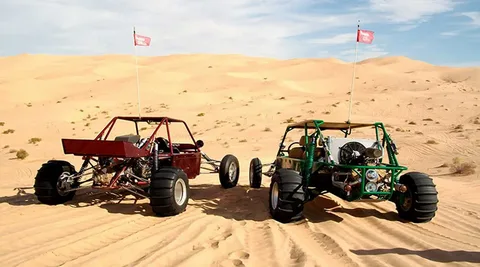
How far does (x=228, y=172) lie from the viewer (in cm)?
961

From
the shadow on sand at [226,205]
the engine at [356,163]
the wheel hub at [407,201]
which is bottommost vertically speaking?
the shadow on sand at [226,205]

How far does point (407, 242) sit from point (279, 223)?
5.83ft

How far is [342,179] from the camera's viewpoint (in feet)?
21.4

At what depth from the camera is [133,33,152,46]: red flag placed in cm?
1313

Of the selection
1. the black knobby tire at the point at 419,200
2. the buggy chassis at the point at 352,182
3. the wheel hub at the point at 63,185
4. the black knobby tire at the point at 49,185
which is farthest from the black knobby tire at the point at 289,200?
the black knobby tire at the point at 49,185

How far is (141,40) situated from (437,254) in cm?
1122

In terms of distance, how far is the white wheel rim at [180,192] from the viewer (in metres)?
6.83

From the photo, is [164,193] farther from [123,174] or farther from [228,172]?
[228,172]

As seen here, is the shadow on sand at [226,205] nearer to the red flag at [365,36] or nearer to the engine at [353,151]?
the engine at [353,151]

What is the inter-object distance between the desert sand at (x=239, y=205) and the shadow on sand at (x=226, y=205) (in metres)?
0.02

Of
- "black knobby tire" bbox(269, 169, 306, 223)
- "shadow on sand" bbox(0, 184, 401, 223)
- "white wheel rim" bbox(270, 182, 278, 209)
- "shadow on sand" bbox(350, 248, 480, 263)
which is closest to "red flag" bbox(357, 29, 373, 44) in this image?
"shadow on sand" bbox(0, 184, 401, 223)

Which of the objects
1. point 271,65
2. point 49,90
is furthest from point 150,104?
point 271,65

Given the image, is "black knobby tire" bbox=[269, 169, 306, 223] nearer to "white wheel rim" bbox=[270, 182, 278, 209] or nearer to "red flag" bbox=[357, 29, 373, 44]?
"white wheel rim" bbox=[270, 182, 278, 209]

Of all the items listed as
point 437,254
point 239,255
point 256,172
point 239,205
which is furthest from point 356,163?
point 256,172
